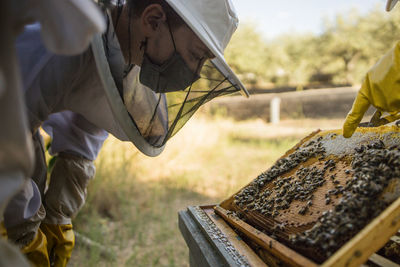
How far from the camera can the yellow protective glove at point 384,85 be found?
1.21m

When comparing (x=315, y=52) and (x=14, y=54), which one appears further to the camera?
(x=315, y=52)

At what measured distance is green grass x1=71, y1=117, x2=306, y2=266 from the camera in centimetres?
355

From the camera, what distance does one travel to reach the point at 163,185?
543cm

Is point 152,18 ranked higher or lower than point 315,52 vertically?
lower

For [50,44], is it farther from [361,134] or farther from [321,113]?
[321,113]

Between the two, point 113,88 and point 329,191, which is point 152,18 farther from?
point 329,191

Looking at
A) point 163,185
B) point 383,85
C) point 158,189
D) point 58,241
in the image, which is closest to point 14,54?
point 383,85

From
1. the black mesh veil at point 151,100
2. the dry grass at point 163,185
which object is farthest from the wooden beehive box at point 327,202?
the dry grass at point 163,185

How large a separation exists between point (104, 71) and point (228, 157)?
605 cm

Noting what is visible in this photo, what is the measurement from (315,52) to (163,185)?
61.4 ft

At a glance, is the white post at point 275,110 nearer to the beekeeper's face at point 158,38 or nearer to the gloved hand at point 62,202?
the gloved hand at point 62,202

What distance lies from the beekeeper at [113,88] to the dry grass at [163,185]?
1.31m

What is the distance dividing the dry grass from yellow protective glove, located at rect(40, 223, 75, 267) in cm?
93

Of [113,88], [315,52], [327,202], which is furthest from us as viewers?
[315,52]
